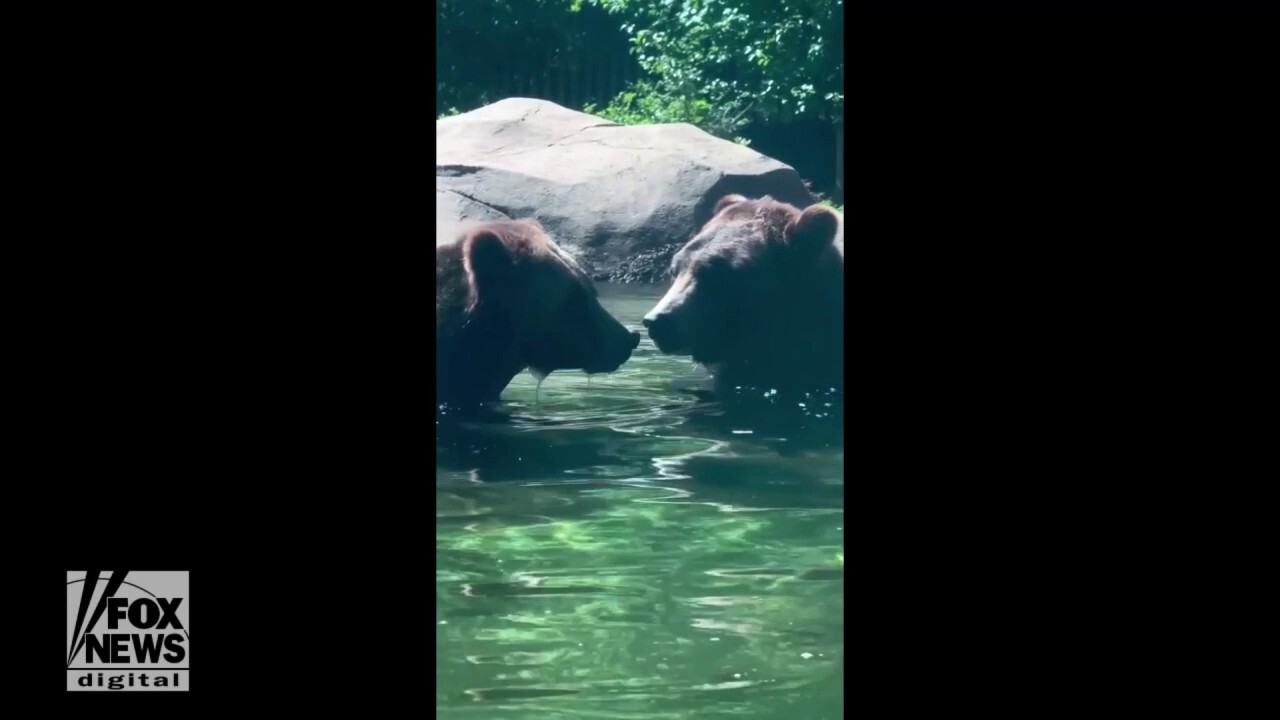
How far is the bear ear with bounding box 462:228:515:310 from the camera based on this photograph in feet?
16.6

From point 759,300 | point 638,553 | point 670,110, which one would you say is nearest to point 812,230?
point 759,300

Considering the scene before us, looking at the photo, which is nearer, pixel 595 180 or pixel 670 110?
pixel 595 180

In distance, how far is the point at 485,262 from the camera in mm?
5074

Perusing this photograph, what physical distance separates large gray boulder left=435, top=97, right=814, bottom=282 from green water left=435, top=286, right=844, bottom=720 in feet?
0.67

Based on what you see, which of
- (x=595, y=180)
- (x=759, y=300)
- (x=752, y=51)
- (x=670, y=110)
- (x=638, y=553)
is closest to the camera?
(x=638, y=553)

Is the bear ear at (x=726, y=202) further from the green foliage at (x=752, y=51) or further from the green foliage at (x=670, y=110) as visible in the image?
the green foliage at (x=752, y=51)

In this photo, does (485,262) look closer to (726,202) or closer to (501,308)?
(501,308)

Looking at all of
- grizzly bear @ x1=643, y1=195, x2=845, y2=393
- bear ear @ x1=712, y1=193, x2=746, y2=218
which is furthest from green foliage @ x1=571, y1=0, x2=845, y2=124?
grizzly bear @ x1=643, y1=195, x2=845, y2=393

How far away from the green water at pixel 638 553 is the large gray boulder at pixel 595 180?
0.67 feet

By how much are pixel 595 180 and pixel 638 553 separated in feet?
7.02

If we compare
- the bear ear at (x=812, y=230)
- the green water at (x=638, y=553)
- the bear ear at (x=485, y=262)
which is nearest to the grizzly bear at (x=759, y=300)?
the bear ear at (x=812, y=230)

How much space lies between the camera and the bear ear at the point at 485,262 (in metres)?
5.06

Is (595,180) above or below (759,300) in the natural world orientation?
above

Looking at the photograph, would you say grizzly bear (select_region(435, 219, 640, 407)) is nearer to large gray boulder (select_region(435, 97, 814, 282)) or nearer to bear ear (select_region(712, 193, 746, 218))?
large gray boulder (select_region(435, 97, 814, 282))
